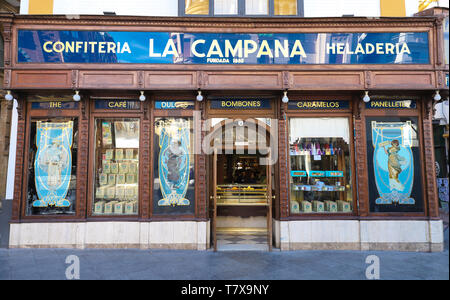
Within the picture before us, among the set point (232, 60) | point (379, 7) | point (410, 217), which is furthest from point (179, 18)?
point (410, 217)

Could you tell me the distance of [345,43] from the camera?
6723 mm

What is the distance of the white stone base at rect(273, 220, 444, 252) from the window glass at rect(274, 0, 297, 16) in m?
5.66

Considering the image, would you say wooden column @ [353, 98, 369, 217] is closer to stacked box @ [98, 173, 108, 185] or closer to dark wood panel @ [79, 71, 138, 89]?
dark wood panel @ [79, 71, 138, 89]

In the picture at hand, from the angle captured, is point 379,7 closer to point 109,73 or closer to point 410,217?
point 410,217

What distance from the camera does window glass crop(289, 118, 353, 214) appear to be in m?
7.02

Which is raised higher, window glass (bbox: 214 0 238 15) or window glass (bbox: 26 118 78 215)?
window glass (bbox: 214 0 238 15)

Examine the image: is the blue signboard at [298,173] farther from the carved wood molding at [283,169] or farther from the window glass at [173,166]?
the window glass at [173,166]

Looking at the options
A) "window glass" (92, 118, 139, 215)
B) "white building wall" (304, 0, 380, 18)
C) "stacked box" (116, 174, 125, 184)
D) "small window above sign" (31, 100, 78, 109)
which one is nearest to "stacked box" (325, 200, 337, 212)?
"window glass" (92, 118, 139, 215)

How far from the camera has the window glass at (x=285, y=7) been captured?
7348mm

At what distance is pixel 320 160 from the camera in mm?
7113

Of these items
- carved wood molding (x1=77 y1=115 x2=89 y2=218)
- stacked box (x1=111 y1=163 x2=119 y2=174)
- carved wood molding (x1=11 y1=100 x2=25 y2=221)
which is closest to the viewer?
carved wood molding (x1=11 y1=100 x2=25 y2=221)

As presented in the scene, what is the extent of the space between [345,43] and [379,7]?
2.01 m

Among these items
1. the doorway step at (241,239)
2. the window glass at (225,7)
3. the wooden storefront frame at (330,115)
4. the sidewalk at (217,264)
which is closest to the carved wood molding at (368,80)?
the wooden storefront frame at (330,115)

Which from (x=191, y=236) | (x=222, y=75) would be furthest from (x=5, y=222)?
(x=222, y=75)
